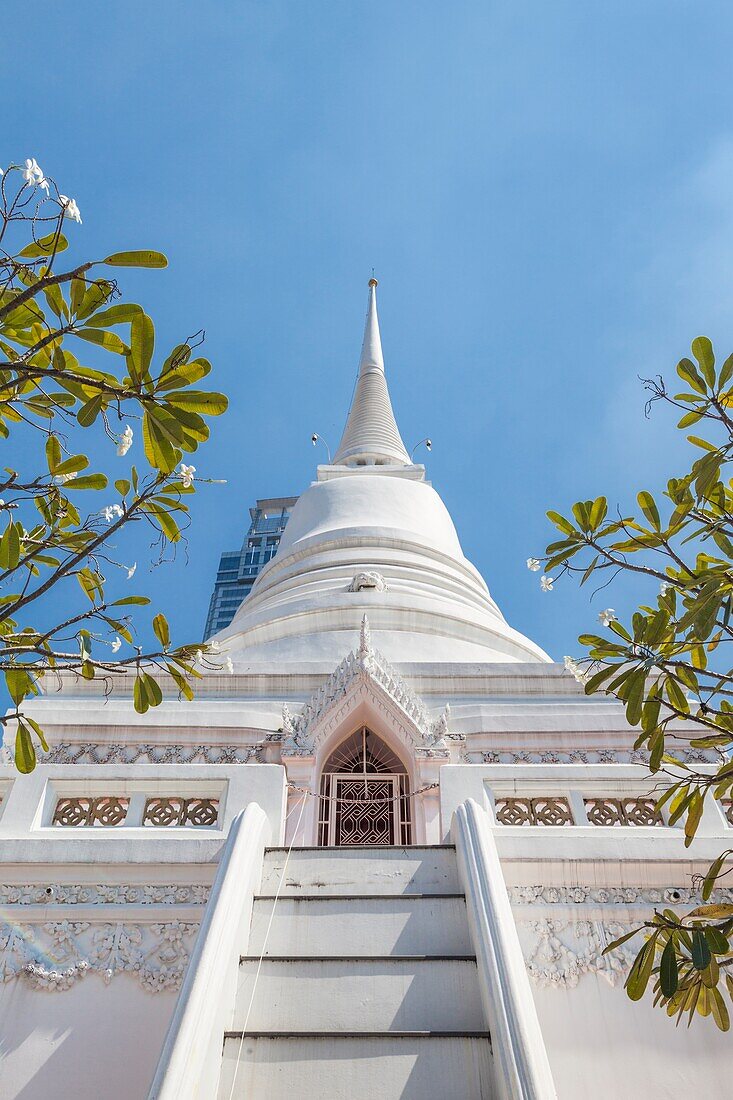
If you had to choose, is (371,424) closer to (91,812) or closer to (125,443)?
(91,812)

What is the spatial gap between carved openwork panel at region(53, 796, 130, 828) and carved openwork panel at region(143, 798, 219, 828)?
165 millimetres

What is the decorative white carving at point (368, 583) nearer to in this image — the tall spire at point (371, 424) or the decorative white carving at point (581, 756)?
the decorative white carving at point (581, 756)

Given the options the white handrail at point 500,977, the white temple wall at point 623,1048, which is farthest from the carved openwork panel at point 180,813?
the white temple wall at point 623,1048

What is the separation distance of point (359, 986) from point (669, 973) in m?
1.53

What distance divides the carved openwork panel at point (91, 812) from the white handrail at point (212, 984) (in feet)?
4.10

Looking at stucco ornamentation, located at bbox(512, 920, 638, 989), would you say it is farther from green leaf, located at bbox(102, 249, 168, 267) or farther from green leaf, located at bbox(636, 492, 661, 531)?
green leaf, located at bbox(102, 249, 168, 267)

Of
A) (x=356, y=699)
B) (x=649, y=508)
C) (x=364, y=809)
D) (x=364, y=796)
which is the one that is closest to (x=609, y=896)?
(x=649, y=508)

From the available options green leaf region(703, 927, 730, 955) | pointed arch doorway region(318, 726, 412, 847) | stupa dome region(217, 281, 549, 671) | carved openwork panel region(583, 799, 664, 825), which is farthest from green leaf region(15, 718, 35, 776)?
stupa dome region(217, 281, 549, 671)

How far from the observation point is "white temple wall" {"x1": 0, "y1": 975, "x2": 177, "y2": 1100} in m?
4.24

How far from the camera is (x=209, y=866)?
5.02 m

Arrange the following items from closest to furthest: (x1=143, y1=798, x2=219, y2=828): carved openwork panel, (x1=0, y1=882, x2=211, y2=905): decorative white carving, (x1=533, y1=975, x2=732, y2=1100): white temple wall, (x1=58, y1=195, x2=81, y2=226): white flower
Answer: (x1=58, y1=195, x2=81, y2=226): white flower → (x1=533, y1=975, x2=732, y2=1100): white temple wall → (x1=0, y1=882, x2=211, y2=905): decorative white carving → (x1=143, y1=798, x2=219, y2=828): carved openwork panel

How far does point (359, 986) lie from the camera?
3.97 metres

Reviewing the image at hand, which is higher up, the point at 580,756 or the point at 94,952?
the point at 580,756

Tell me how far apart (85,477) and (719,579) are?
2524 millimetres
